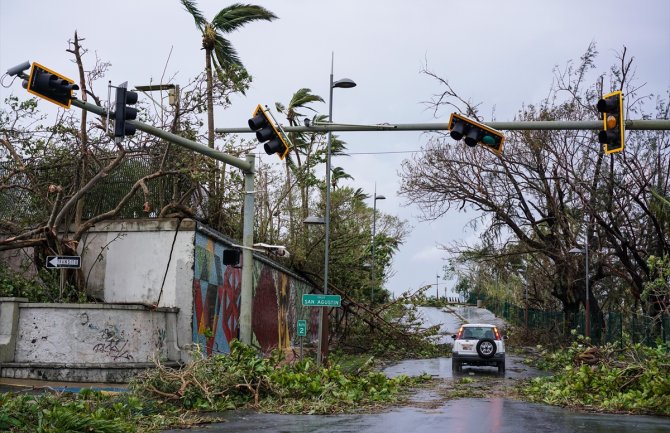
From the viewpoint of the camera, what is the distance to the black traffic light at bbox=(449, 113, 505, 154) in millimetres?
13703

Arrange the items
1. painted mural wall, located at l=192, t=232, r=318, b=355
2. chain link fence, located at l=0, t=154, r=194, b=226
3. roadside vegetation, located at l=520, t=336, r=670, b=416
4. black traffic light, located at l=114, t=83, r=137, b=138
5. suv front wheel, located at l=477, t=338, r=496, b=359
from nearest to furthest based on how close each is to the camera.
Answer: black traffic light, located at l=114, t=83, r=137, b=138 < roadside vegetation, located at l=520, t=336, r=670, b=416 < painted mural wall, located at l=192, t=232, r=318, b=355 < chain link fence, located at l=0, t=154, r=194, b=226 < suv front wheel, located at l=477, t=338, r=496, b=359

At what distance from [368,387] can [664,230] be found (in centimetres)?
1724

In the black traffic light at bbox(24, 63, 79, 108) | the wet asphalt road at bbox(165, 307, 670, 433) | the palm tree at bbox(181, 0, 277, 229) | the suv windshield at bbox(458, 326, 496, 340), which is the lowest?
the wet asphalt road at bbox(165, 307, 670, 433)

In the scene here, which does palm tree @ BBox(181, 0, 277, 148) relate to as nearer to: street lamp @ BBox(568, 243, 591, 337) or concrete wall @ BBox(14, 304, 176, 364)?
concrete wall @ BBox(14, 304, 176, 364)

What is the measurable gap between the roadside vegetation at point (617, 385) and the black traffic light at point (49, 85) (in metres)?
11.7

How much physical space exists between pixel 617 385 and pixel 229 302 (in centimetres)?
1172

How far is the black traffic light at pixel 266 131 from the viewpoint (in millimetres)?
14227

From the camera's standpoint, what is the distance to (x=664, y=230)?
28922 millimetres

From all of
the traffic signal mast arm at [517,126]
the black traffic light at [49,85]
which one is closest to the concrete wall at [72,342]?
the traffic signal mast arm at [517,126]

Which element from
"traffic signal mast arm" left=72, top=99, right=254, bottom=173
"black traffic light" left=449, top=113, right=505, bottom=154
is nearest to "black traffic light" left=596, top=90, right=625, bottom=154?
"black traffic light" left=449, top=113, right=505, bottom=154

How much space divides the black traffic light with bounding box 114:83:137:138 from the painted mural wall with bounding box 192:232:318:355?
595 centimetres

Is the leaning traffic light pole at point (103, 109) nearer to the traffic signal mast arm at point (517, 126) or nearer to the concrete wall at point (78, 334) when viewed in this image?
the traffic signal mast arm at point (517, 126)

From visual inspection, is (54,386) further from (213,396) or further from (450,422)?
(450,422)

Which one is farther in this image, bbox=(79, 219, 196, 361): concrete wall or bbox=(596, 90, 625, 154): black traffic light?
bbox=(79, 219, 196, 361): concrete wall
